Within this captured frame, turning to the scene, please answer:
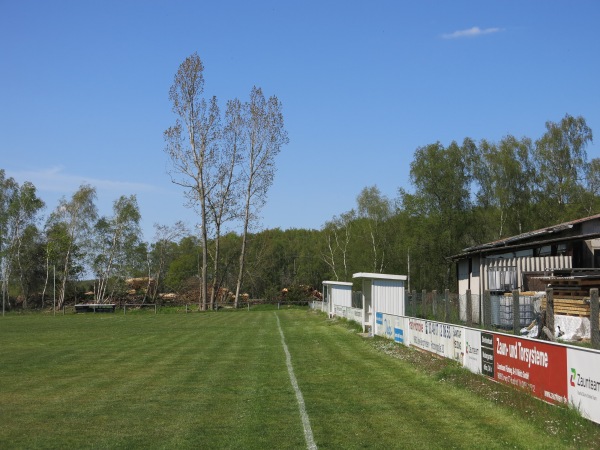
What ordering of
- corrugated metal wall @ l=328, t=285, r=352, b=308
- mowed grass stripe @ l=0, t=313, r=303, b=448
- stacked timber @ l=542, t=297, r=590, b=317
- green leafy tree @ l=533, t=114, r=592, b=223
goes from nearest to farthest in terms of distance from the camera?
1. mowed grass stripe @ l=0, t=313, r=303, b=448
2. stacked timber @ l=542, t=297, r=590, b=317
3. corrugated metal wall @ l=328, t=285, r=352, b=308
4. green leafy tree @ l=533, t=114, r=592, b=223

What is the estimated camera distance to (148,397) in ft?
43.2

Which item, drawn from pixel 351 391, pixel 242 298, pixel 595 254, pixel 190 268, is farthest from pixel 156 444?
pixel 190 268

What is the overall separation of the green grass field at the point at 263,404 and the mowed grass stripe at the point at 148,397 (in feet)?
0.09

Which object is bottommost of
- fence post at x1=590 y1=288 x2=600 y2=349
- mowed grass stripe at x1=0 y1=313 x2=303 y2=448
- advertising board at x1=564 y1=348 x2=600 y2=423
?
mowed grass stripe at x1=0 y1=313 x2=303 y2=448

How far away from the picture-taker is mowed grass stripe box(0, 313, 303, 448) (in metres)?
9.55

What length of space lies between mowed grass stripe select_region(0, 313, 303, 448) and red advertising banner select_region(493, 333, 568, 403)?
3.99m

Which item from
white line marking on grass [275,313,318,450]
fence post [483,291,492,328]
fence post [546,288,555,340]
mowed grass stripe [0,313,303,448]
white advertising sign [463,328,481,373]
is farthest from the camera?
fence post [483,291,492,328]

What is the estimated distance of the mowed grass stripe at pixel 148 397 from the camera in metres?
9.55

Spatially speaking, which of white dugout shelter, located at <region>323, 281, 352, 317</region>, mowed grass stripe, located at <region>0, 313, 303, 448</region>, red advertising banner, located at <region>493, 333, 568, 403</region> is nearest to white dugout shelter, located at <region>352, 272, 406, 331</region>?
mowed grass stripe, located at <region>0, 313, 303, 448</region>

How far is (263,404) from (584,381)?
5.36 m

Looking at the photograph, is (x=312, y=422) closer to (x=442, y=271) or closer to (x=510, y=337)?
(x=510, y=337)

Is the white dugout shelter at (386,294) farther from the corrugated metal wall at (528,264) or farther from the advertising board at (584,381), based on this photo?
the advertising board at (584,381)

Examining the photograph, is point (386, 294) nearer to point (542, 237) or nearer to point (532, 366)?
point (542, 237)

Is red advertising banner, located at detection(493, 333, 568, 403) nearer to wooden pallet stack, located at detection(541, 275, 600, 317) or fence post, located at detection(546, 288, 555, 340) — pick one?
fence post, located at detection(546, 288, 555, 340)
